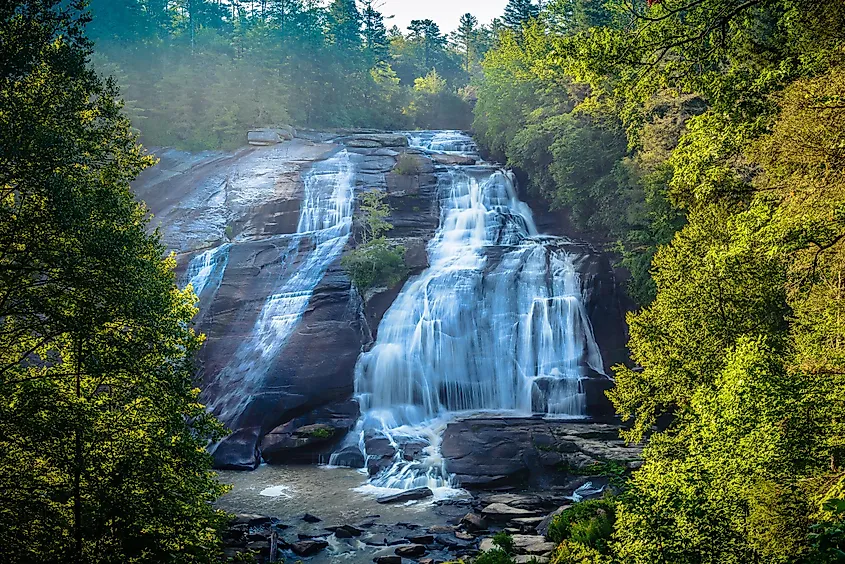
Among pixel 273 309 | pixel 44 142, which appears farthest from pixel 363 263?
pixel 44 142

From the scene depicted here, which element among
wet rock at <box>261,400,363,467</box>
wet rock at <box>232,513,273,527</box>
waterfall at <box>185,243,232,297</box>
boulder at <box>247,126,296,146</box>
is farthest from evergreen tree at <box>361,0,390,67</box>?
wet rock at <box>232,513,273,527</box>

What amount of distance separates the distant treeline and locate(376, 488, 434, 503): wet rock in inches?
1251

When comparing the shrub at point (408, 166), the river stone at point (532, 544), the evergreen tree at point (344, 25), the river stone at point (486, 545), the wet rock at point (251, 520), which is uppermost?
the evergreen tree at point (344, 25)

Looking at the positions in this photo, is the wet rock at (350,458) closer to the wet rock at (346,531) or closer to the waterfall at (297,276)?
the waterfall at (297,276)

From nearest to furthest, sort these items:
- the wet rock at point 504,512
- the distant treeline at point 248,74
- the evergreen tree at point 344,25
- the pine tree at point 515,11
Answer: the wet rock at point 504,512 < the distant treeline at point 248,74 < the evergreen tree at point 344,25 < the pine tree at point 515,11

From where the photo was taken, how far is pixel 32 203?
28.7 ft

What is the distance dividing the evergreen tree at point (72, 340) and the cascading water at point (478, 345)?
40.7ft

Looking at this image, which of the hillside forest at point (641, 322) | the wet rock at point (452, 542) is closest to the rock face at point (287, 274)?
the wet rock at point (452, 542)

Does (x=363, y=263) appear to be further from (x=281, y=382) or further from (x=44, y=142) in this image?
(x=44, y=142)

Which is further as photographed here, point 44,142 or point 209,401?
point 209,401

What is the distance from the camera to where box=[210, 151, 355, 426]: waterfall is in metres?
24.3

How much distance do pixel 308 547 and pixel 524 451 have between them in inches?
294

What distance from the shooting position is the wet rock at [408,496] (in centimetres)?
1798

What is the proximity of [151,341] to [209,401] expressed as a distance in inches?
575
